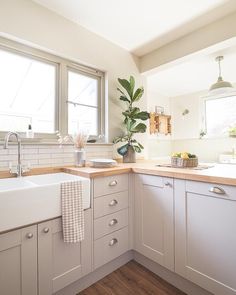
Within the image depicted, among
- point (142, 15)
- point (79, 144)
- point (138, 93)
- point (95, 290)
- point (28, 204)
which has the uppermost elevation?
point (142, 15)

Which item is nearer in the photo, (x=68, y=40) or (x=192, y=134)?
(x=68, y=40)

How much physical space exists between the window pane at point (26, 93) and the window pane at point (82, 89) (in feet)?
0.65

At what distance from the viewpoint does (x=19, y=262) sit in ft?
3.40

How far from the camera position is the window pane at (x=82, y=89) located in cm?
201

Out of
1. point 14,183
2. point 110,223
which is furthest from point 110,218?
point 14,183

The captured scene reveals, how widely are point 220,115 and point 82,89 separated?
3.27 metres

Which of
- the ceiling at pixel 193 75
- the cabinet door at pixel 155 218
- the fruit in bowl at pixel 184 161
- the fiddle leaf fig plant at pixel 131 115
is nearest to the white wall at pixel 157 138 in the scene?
the ceiling at pixel 193 75

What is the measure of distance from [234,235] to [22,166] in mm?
1556

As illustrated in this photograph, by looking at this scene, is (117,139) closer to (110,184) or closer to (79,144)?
(79,144)

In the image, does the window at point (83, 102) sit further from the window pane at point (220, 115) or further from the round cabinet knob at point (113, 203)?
the window pane at point (220, 115)

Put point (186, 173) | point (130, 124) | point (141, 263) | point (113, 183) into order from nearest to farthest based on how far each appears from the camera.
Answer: point (186, 173) < point (113, 183) < point (141, 263) < point (130, 124)

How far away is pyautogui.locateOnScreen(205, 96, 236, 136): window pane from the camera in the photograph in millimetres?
3890

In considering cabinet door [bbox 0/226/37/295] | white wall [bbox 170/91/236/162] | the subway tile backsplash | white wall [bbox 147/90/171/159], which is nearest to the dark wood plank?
cabinet door [bbox 0/226/37/295]

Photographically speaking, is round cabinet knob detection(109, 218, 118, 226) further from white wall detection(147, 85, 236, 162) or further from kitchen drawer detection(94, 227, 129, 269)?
white wall detection(147, 85, 236, 162)
